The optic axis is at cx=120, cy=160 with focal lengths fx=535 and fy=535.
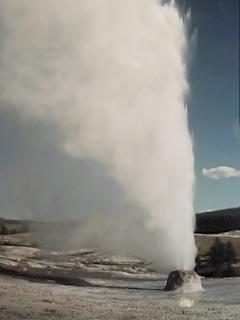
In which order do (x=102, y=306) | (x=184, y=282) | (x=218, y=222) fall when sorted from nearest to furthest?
(x=102, y=306) → (x=184, y=282) → (x=218, y=222)

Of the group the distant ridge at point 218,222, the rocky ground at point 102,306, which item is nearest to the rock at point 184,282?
the rocky ground at point 102,306

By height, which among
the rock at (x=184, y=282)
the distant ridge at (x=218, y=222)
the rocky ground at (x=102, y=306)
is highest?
the distant ridge at (x=218, y=222)

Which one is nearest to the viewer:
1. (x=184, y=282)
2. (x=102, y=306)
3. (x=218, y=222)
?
(x=102, y=306)

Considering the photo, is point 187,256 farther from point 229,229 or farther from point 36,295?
point 229,229

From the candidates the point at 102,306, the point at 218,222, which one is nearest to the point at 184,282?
the point at 102,306

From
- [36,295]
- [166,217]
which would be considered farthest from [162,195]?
[36,295]

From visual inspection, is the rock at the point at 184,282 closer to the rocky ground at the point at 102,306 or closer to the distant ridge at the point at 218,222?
the rocky ground at the point at 102,306

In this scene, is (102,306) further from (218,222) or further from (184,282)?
(218,222)
